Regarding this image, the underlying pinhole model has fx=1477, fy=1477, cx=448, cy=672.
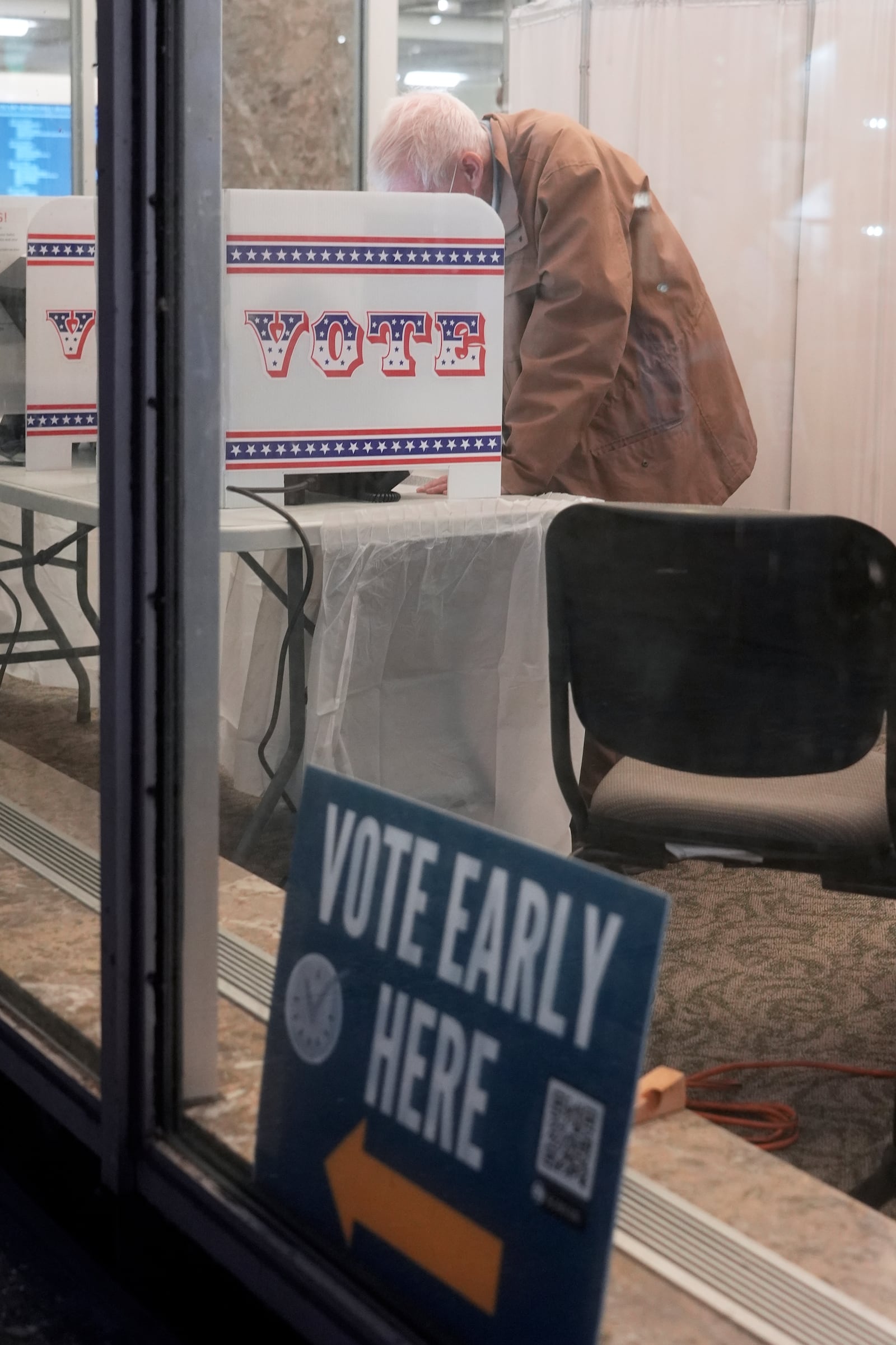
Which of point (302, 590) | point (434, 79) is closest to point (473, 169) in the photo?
point (434, 79)

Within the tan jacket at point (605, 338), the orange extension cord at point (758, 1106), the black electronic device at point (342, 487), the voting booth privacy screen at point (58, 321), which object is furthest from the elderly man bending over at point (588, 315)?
the voting booth privacy screen at point (58, 321)

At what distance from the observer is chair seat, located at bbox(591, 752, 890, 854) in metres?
1.25

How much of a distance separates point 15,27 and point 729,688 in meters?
1.99

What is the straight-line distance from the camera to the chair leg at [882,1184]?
1121mm

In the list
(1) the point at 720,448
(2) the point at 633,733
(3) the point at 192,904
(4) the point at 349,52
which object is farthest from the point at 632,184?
(3) the point at 192,904

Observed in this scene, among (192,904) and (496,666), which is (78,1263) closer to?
(192,904)

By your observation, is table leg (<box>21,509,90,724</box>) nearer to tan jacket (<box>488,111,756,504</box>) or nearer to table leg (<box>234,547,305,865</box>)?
table leg (<box>234,547,305,865</box>)

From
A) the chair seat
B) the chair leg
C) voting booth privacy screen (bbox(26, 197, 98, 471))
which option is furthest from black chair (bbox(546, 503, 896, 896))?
voting booth privacy screen (bbox(26, 197, 98, 471))

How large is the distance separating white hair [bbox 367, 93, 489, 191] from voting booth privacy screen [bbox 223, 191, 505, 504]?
0.05m

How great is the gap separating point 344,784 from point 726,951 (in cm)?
61

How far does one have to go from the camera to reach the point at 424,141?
1461mm

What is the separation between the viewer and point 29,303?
2.12 m

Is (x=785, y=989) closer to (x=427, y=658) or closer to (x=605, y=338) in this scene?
(x=427, y=658)

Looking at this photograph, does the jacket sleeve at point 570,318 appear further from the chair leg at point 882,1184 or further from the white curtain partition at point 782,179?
the chair leg at point 882,1184
